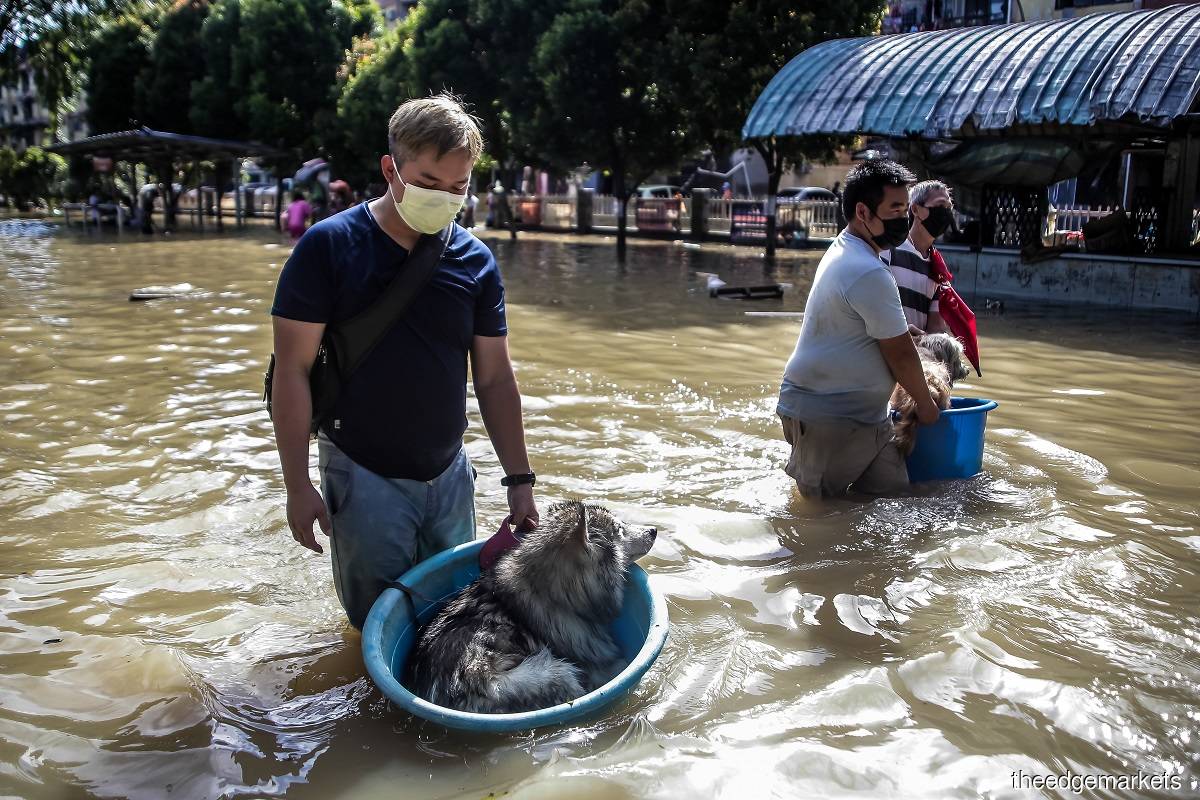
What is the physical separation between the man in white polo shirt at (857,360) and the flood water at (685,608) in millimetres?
453

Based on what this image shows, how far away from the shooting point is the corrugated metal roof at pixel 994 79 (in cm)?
1359

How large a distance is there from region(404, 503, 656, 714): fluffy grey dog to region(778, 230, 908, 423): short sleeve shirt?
1680mm

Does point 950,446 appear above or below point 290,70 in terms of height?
below

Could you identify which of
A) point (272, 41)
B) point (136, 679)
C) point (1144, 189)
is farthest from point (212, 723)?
point (272, 41)

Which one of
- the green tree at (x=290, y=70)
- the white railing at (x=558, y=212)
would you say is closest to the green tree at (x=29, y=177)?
the green tree at (x=290, y=70)

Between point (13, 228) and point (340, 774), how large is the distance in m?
38.8

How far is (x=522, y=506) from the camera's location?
3.71 metres

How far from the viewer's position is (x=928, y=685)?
146 inches

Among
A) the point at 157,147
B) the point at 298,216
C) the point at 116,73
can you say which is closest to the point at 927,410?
the point at 298,216

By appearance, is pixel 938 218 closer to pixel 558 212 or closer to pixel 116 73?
pixel 558 212

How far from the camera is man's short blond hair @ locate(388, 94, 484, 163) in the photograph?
3.04 meters

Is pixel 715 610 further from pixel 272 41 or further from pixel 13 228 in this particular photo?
pixel 13 228

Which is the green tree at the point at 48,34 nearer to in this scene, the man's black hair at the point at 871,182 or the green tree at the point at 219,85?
the green tree at the point at 219,85

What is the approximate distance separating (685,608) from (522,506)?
1.21 m
